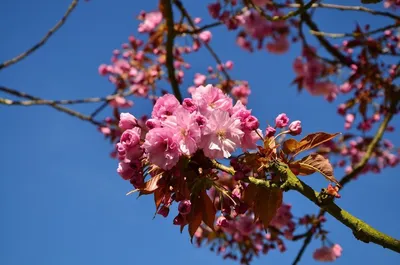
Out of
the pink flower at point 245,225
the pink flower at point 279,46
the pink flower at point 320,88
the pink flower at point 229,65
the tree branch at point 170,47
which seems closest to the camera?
the tree branch at point 170,47

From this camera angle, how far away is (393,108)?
3.86 meters

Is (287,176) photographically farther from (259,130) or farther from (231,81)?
(231,81)

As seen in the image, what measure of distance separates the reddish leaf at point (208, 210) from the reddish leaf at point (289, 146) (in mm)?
313

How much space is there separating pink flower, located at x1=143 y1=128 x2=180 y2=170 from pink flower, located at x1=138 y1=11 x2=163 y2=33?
4.07 metres

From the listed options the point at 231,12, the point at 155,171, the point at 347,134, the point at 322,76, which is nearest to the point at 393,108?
the point at 322,76

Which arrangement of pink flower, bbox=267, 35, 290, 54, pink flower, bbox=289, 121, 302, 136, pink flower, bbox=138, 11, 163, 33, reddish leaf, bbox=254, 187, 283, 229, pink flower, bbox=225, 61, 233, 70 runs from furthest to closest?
pink flower, bbox=225, 61, 233, 70 < pink flower, bbox=138, 11, 163, 33 < pink flower, bbox=267, 35, 290, 54 < pink flower, bbox=289, 121, 302, 136 < reddish leaf, bbox=254, 187, 283, 229

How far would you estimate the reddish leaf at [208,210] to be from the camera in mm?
1472

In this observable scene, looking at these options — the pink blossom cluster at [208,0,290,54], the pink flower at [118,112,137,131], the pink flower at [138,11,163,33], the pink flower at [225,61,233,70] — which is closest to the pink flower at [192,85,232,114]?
A: the pink flower at [118,112,137,131]

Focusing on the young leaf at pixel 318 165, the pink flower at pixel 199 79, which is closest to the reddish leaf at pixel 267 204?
the young leaf at pixel 318 165

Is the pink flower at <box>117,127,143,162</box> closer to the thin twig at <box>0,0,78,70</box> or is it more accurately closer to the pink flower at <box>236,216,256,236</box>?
the thin twig at <box>0,0,78,70</box>

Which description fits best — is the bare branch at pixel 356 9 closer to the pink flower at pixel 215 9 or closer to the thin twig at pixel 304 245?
the pink flower at pixel 215 9

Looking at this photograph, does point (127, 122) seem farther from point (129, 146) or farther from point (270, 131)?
point (270, 131)

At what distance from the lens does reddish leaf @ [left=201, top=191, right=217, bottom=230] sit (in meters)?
1.47

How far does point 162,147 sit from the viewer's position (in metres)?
1.36
